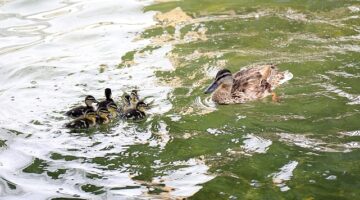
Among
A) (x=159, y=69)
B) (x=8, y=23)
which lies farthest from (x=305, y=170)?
(x=8, y=23)

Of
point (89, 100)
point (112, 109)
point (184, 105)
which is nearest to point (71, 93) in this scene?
point (89, 100)

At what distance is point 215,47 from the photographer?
10.4 metres

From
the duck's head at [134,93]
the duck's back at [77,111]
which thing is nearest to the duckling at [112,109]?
the duck's back at [77,111]

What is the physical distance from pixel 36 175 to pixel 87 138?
0.94 m

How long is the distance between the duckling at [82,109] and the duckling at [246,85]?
1515mm

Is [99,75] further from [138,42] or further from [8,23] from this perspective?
[8,23]

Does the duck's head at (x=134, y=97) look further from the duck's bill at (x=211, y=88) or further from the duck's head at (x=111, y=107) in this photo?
the duck's bill at (x=211, y=88)

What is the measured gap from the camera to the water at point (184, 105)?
6.28 metres

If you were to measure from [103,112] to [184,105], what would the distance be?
1.12 m

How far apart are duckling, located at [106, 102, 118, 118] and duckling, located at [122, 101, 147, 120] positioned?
0.11 meters

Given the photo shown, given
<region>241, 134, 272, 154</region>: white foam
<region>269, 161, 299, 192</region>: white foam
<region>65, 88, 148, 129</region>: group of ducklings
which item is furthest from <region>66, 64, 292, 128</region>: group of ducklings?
<region>269, 161, 299, 192</region>: white foam

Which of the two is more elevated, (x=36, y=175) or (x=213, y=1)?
(x=213, y=1)

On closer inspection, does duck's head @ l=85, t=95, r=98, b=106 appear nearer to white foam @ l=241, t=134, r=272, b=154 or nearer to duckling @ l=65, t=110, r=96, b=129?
duckling @ l=65, t=110, r=96, b=129

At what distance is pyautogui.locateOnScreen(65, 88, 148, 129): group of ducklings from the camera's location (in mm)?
7673
